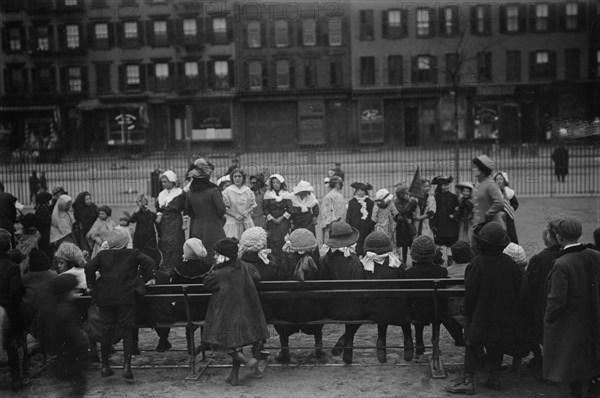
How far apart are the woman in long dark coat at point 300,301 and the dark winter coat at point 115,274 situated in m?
1.47

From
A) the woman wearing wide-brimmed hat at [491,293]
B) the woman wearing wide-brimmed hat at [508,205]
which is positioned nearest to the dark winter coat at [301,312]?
the woman wearing wide-brimmed hat at [491,293]

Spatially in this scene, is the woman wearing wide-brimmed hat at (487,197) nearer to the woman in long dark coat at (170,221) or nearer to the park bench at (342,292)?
the park bench at (342,292)

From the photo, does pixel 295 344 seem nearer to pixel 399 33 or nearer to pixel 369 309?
pixel 369 309

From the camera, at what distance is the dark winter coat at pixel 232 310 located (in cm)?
694

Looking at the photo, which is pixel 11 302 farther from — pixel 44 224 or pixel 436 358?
pixel 44 224

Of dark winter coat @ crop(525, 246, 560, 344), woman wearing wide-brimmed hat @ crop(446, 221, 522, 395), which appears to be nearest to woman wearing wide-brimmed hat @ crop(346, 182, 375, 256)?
dark winter coat @ crop(525, 246, 560, 344)

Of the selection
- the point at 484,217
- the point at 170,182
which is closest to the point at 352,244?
the point at 484,217

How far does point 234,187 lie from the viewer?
12.0 meters

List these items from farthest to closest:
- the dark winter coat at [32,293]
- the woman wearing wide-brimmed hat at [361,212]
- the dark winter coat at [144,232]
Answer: the woman wearing wide-brimmed hat at [361,212]
the dark winter coat at [144,232]
the dark winter coat at [32,293]

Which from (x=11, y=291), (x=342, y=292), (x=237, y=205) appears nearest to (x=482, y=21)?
(x=237, y=205)

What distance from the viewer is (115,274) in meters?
7.21

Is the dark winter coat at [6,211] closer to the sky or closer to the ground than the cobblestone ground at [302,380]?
closer to the sky

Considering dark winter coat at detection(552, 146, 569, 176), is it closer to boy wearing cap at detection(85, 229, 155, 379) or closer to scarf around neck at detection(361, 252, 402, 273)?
scarf around neck at detection(361, 252, 402, 273)

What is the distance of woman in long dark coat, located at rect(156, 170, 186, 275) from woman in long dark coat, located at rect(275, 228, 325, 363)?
3.70m
